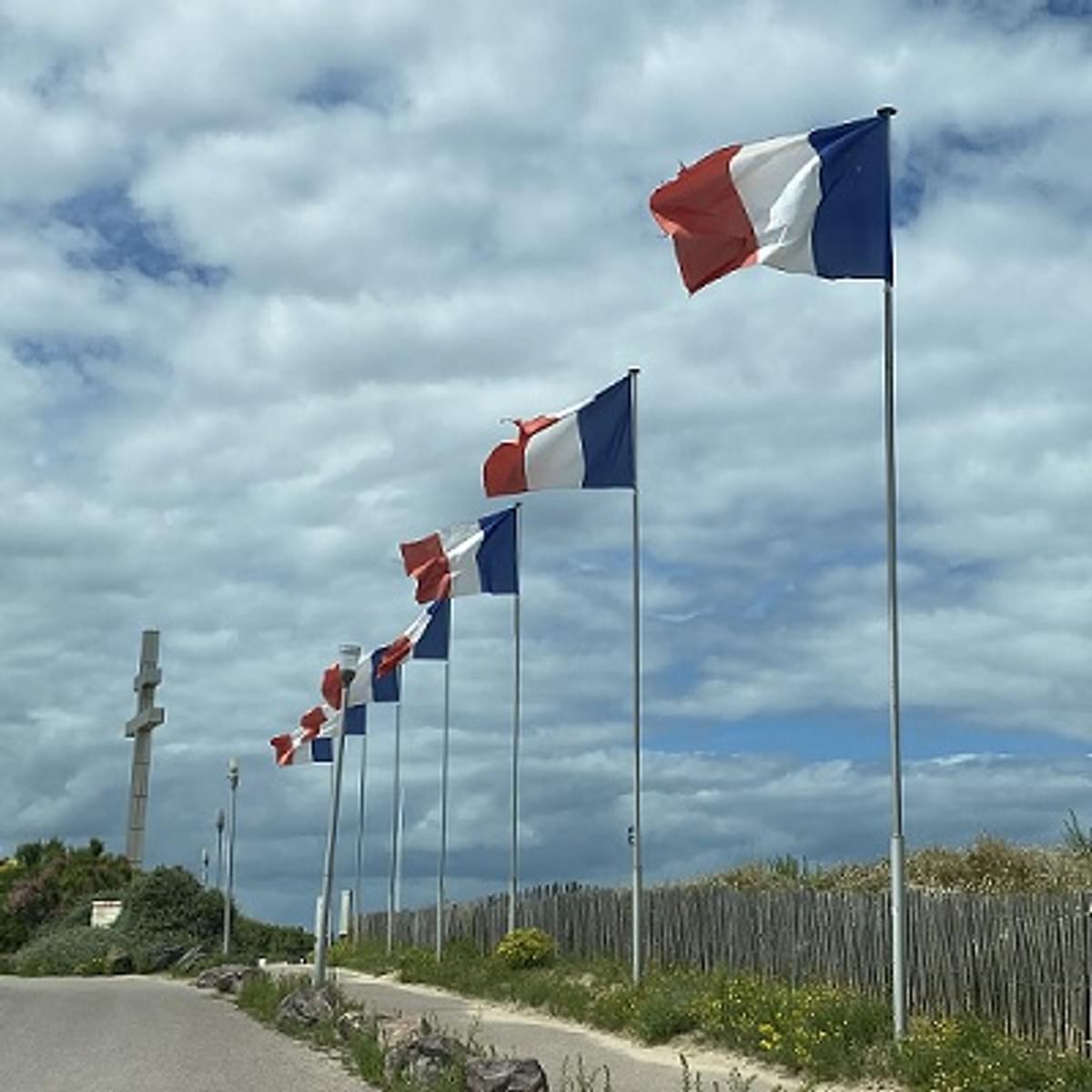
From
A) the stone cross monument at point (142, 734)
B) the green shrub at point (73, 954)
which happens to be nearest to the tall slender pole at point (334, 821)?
the green shrub at point (73, 954)

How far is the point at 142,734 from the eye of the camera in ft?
211

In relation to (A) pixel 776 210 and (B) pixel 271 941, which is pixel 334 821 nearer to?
(A) pixel 776 210

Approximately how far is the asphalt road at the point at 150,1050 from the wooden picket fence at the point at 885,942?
5.69m

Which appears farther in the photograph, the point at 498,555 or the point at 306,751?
the point at 306,751

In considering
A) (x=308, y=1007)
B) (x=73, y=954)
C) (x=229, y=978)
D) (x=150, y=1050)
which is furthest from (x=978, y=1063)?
(x=73, y=954)

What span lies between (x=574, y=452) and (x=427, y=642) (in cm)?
1279

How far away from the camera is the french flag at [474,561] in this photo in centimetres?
3212

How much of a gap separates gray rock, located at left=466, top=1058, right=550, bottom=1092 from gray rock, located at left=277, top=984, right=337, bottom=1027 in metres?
8.66

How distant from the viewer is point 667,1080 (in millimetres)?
17188

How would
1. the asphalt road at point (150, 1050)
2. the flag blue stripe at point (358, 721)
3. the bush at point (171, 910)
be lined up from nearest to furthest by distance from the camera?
the asphalt road at point (150, 1050) → the flag blue stripe at point (358, 721) → the bush at point (171, 910)

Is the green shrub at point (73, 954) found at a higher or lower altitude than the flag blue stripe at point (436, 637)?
lower

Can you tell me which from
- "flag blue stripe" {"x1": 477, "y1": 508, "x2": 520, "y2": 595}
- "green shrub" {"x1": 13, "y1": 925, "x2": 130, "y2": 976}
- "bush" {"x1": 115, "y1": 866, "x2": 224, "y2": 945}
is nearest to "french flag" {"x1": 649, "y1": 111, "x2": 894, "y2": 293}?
"flag blue stripe" {"x1": 477, "y1": 508, "x2": 520, "y2": 595}

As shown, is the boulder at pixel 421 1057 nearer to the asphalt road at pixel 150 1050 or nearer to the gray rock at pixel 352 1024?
the asphalt road at pixel 150 1050

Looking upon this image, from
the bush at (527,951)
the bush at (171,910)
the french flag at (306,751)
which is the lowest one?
the bush at (527,951)
